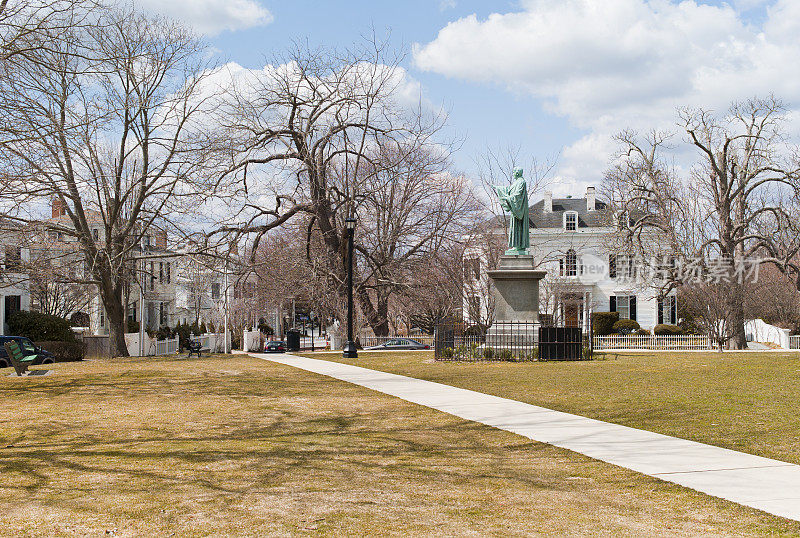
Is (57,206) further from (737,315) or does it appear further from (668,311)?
(668,311)

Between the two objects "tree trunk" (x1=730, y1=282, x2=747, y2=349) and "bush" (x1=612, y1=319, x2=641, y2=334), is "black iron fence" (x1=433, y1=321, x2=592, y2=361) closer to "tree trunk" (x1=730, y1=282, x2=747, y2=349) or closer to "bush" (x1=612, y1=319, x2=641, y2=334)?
"tree trunk" (x1=730, y1=282, x2=747, y2=349)

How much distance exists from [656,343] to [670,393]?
32.3 metres

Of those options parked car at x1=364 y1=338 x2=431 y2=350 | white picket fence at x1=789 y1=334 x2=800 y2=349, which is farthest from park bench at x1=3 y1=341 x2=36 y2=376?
white picket fence at x1=789 y1=334 x2=800 y2=349

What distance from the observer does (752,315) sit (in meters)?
51.2

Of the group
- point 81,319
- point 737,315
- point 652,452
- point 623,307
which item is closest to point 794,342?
point 737,315

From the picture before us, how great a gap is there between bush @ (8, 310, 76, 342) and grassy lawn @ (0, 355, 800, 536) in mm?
30839

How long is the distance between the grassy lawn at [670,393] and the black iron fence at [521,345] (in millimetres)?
1143

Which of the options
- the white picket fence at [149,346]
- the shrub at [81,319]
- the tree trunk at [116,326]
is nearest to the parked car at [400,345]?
the white picket fence at [149,346]

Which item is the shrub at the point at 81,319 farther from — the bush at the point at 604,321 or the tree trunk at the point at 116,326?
the bush at the point at 604,321

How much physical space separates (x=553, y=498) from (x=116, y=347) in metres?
28.7

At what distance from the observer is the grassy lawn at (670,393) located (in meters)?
9.78

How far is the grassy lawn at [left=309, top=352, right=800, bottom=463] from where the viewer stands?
978cm

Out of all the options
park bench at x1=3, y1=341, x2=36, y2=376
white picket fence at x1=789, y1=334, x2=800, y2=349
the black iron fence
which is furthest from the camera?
white picket fence at x1=789, y1=334, x2=800, y2=349

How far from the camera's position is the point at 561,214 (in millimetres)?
67438
